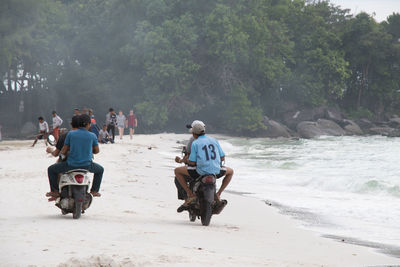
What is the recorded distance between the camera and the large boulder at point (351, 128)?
4876 centimetres

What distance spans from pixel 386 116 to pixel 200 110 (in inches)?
828

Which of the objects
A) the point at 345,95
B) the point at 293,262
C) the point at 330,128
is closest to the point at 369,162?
the point at 293,262

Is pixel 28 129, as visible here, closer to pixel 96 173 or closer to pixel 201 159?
pixel 96 173

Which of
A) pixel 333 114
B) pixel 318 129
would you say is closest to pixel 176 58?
pixel 318 129

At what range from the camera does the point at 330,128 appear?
157 feet

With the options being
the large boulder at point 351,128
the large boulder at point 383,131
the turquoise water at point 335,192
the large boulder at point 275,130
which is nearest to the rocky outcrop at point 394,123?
the large boulder at point 383,131

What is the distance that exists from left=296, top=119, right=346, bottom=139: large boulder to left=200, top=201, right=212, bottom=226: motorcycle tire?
39.9 meters

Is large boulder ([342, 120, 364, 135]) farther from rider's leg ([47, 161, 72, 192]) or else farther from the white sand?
rider's leg ([47, 161, 72, 192])

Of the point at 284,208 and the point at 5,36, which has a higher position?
the point at 5,36

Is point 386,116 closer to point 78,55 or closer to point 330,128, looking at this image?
point 330,128

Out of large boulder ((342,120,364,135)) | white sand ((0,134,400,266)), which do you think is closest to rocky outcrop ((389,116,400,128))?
large boulder ((342,120,364,135))

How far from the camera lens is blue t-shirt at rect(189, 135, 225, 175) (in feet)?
22.9

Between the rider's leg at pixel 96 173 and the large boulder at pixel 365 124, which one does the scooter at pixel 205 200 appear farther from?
the large boulder at pixel 365 124

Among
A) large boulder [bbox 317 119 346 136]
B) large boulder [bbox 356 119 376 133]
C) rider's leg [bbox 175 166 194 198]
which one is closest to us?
rider's leg [bbox 175 166 194 198]
